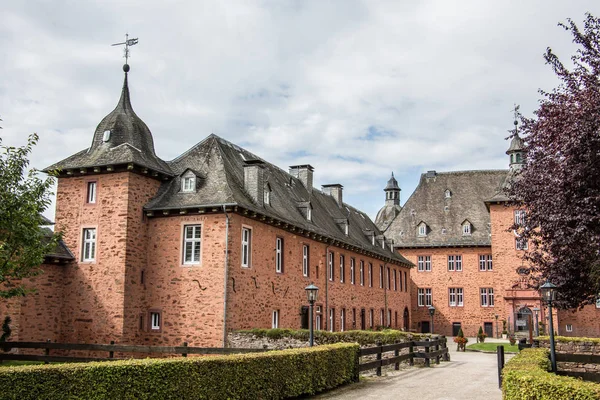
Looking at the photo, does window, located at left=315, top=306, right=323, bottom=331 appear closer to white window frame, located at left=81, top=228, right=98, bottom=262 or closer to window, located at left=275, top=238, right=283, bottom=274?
Answer: window, located at left=275, top=238, right=283, bottom=274

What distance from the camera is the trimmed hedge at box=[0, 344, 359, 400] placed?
984cm

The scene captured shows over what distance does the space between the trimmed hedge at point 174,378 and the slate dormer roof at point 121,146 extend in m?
12.2

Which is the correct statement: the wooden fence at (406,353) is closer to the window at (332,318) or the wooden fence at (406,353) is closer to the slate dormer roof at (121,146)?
the window at (332,318)

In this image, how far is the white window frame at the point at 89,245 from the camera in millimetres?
23188

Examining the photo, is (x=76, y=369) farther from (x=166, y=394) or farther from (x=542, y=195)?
(x=542, y=195)

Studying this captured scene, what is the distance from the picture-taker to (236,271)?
2283cm

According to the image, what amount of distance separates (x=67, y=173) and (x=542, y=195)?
57.2 feet

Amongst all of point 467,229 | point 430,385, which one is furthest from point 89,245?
point 467,229

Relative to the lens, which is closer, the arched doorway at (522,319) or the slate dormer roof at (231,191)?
the slate dormer roof at (231,191)

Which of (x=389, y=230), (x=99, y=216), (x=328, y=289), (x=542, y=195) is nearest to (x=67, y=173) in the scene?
(x=99, y=216)

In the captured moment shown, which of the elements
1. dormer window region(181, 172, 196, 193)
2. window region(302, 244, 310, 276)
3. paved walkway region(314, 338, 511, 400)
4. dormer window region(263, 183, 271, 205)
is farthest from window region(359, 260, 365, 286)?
dormer window region(181, 172, 196, 193)

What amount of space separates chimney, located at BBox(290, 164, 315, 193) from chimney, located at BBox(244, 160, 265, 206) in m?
11.3

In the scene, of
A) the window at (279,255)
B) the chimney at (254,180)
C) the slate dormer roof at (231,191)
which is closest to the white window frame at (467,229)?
the slate dormer roof at (231,191)

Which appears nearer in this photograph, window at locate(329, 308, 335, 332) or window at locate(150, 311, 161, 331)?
window at locate(150, 311, 161, 331)
